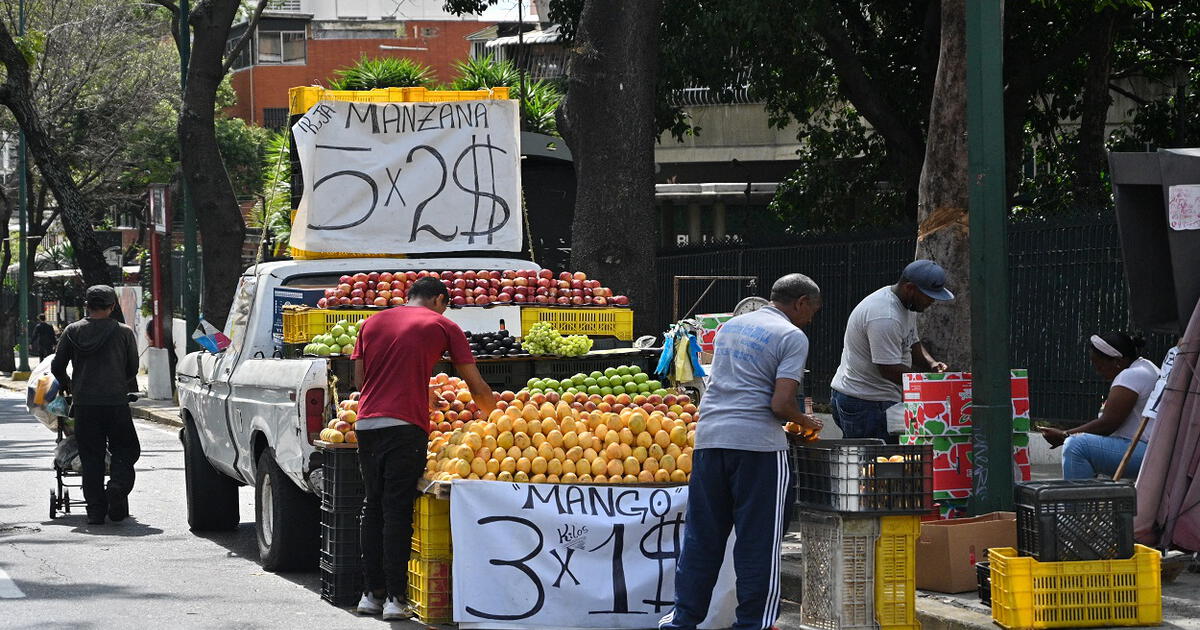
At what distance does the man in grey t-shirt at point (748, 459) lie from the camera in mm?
6863

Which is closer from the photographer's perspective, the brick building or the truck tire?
the truck tire

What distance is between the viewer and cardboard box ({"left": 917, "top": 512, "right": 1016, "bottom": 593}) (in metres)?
8.01

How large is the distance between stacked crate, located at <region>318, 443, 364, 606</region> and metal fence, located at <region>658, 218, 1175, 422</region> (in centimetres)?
731

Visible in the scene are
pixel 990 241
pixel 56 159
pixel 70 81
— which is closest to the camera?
pixel 990 241

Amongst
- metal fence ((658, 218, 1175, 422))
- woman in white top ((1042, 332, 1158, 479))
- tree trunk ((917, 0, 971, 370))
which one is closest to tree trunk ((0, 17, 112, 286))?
metal fence ((658, 218, 1175, 422))

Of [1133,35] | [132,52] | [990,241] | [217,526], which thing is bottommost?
[217,526]

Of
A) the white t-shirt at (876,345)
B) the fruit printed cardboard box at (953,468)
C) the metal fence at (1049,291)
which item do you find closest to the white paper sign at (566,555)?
the fruit printed cardboard box at (953,468)

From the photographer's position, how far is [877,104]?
20031 millimetres

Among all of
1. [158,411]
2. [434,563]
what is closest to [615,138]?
Answer: [434,563]

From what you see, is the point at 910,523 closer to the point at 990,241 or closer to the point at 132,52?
the point at 990,241

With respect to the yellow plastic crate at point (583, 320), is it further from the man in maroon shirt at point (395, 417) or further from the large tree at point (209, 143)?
the large tree at point (209, 143)

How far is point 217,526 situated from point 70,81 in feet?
102

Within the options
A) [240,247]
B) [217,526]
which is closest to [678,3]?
[240,247]

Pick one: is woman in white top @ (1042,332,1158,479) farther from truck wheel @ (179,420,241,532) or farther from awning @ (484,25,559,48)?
awning @ (484,25,559,48)
